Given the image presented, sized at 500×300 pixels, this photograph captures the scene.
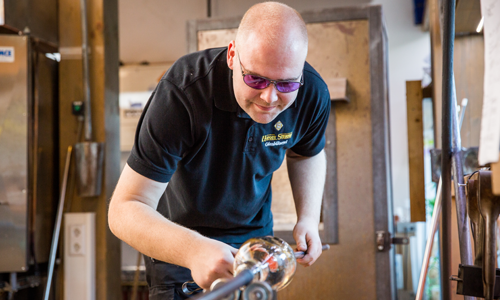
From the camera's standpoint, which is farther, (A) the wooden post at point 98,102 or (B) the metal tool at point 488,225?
(A) the wooden post at point 98,102

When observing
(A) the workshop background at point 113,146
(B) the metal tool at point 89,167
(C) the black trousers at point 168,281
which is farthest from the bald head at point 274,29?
(B) the metal tool at point 89,167

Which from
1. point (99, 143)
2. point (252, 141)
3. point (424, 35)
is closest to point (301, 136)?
point (252, 141)

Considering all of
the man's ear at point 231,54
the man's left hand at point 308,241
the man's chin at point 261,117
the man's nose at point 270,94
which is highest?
the man's ear at point 231,54

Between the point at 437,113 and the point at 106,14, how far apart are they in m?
1.95

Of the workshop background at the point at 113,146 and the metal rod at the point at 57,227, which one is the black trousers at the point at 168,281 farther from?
the metal rod at the point at 57,227

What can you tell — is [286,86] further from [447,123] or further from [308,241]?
[308,241]

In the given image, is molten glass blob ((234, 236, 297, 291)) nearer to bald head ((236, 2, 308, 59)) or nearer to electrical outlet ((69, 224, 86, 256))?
bald head ((236, 2, 308, 59))

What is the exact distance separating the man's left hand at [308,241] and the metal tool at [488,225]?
0.49 m

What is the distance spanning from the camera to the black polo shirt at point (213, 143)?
1100 mm

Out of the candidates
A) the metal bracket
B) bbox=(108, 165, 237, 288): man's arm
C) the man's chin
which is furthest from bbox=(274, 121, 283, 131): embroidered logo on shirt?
the metal bracket

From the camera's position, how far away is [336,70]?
7.67ft

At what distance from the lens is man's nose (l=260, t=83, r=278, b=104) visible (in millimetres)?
1017

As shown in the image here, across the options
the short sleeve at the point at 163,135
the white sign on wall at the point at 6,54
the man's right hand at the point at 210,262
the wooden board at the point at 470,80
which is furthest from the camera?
the white sign on wall at the point at 6,54

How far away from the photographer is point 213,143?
1209 millimetres
